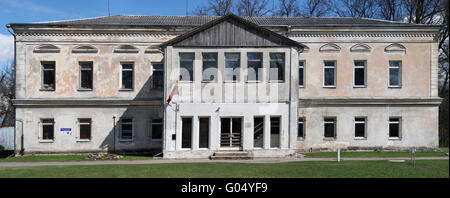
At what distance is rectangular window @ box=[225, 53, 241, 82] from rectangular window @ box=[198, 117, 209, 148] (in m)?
2.67

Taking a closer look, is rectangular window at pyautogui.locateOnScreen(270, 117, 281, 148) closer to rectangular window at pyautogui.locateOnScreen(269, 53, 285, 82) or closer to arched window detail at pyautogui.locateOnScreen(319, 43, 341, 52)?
rectangular window at pyautogui.locateOnScreen(269, 53, 285, 82)

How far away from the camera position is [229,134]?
19.5 metres

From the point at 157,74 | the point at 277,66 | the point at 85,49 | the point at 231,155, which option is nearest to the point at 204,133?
the point at 231,155

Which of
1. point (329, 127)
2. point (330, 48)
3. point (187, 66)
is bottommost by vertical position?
point (329, 127)

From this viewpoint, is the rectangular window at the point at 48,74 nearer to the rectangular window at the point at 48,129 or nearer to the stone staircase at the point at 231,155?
the rectangular window at the point at 48,129

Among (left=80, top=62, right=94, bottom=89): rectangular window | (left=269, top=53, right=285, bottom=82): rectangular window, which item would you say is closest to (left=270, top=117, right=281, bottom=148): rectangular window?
(left=269, top=53, right=285, bottom=82): rectangular window

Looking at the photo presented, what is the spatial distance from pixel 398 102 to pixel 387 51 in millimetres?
3466

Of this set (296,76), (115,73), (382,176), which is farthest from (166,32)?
(382,176)

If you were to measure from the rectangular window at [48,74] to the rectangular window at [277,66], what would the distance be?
47.1 ft

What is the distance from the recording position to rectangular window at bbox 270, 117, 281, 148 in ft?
64.2

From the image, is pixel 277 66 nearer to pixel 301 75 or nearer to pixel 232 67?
pixel 232 67

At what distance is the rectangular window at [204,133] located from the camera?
19.5 metres

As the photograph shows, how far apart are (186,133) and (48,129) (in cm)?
992

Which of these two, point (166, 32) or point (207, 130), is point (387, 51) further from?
point (166, 32)
